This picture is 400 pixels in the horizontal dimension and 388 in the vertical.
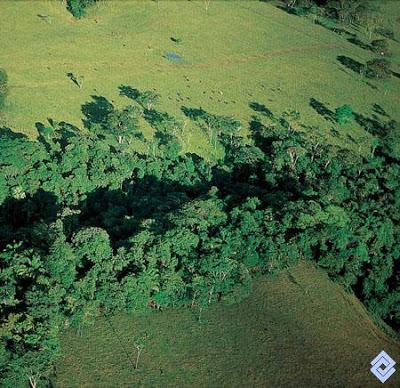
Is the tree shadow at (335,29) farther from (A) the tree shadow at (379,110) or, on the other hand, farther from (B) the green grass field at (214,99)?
(A) the tree shadow at (379,110)

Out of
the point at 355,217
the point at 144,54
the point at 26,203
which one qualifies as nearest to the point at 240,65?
the point at 144,54

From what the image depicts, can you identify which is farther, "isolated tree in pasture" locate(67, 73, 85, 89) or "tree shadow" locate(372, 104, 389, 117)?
"tree shadow" locate(372, 104, 389, 117)

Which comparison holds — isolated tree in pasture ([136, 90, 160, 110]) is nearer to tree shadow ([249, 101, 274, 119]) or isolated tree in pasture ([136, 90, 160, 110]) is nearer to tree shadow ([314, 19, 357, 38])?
tree shadow ([249, 101, 274, 119])

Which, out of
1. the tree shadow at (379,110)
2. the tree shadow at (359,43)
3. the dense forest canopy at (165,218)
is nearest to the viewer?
the dense forest canopy at (165,218)

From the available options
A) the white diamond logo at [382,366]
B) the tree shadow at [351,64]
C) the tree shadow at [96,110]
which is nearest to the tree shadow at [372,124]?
the tree shadow at [351,64]

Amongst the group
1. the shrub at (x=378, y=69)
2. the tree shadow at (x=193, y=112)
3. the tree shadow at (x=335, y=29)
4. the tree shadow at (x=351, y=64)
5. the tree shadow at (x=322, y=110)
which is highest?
the tree shadow at (x=335, y=29)

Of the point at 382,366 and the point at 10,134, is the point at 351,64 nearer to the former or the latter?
the point at 10,134

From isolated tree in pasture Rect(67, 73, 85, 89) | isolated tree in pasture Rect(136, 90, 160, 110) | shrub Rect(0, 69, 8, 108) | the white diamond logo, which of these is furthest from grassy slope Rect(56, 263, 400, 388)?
isolated tree in pasture Rect(67, 73, 85, 89)
